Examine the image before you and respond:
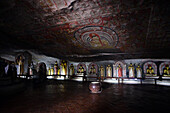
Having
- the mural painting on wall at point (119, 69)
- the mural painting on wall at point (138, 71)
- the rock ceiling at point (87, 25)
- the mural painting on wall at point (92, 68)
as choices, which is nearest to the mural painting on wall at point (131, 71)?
the mural painting on wall at point (138, 71)

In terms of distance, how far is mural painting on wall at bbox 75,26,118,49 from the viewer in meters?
7.36

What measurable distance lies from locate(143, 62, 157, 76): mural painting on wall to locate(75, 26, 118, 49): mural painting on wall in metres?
5.35

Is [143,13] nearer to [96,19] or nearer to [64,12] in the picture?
[96,19]

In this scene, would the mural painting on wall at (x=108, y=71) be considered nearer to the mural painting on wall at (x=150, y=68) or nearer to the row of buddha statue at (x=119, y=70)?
the row of buddha statue at (x=119, y=70)

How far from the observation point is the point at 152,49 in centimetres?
952

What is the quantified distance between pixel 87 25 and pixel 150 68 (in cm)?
912

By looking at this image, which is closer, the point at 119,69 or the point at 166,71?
the point at 166,71

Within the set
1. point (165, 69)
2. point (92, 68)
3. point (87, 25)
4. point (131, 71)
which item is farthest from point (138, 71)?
point (87, 25)

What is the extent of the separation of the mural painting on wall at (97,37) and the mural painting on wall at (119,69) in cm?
380

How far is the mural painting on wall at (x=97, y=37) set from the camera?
7.36 meters

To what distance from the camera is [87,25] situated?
688 cm

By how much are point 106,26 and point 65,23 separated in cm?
271

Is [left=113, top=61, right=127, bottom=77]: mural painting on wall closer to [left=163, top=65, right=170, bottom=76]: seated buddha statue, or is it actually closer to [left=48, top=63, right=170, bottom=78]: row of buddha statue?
[left=48, top=63, right=170, bottom=78]: row of buddha statue

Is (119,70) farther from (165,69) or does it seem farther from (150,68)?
(165,69)
